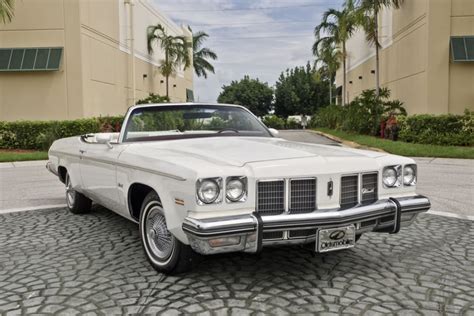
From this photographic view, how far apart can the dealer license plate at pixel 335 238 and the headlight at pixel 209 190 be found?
32.8 inches

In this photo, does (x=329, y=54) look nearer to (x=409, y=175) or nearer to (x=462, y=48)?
(x=462, y=48)

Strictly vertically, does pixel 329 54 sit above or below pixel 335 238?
above

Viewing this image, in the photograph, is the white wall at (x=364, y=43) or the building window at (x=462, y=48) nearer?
the building window at (x=462, y=48)

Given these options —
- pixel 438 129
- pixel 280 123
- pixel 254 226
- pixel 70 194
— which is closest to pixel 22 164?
pixel 70 194

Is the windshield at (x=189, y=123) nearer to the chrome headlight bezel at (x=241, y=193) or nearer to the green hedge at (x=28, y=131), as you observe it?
the chrome headlight bezel at (x=241, y=193)

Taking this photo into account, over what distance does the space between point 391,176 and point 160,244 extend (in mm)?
2086

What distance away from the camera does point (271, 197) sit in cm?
375

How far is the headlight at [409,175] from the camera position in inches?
175

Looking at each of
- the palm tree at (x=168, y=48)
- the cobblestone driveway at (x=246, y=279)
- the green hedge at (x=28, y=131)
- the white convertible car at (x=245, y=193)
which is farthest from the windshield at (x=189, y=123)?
the palm tree at (x=168, y=48)

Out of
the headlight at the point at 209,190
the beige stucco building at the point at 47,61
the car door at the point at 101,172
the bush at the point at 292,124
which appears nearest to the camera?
the headlight at the point at 209,190

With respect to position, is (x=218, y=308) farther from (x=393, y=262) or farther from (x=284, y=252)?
(x=393, y=262)

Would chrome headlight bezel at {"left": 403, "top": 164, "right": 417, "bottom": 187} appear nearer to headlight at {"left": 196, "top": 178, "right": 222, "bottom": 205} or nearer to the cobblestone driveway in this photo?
the cobblestone driveway

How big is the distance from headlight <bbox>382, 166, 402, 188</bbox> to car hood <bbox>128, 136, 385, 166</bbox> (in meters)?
0.18

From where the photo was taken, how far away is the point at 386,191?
4.29 metres
